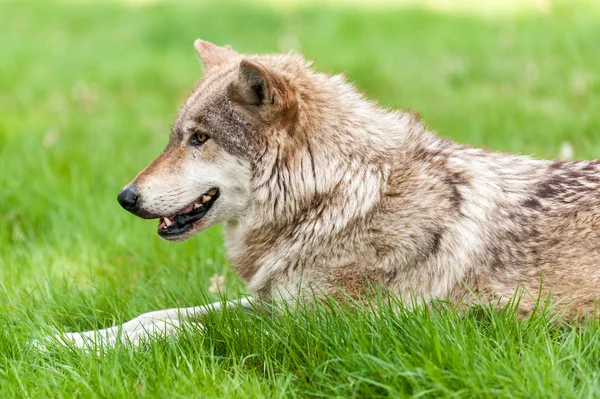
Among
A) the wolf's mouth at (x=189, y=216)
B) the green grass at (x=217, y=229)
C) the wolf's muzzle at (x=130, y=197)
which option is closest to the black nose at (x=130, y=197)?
the wolf's muzzle at (x=130, y=197)

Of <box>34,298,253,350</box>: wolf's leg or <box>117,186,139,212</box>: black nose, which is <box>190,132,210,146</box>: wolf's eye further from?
<box>34,298,253,350</box>: wolf's leg

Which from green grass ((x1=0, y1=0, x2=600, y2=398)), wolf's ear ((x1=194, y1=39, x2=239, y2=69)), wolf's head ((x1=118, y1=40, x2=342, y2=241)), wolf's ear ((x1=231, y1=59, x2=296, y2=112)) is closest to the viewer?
green grass ((x1=0, y1=0, x2=600, y2=398))

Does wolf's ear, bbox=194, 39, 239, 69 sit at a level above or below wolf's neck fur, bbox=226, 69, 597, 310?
above

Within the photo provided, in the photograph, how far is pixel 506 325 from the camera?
305 centimetres

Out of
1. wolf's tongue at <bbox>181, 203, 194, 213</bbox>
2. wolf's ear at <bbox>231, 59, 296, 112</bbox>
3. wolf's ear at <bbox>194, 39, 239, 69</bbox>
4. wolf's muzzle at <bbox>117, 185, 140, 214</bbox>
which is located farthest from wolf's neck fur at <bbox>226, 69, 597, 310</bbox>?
wolf's ear at <bbox>194, 39, 239, 69</bbox>

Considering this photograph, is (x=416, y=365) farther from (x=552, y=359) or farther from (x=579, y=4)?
A: (x=579, y=4)

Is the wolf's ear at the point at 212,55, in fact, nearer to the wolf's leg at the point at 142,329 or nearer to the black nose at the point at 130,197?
the black nose at the point at 130,197

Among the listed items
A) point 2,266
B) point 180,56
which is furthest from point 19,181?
point 180,56

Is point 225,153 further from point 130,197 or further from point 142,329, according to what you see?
point 142,329

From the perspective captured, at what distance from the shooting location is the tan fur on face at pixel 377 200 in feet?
11.0

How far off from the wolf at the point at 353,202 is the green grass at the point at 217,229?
0.22 metres

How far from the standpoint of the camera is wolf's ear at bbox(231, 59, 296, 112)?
3379 mm

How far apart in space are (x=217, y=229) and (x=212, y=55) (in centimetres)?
152

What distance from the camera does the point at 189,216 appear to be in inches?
146
